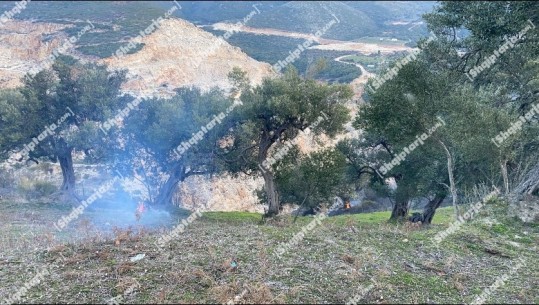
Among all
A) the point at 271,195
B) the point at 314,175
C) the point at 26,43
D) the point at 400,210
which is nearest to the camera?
the point at 314,175

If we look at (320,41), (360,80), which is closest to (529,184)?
(360,80)

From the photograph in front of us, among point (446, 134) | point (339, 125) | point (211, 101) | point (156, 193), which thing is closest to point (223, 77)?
point (156, 193)

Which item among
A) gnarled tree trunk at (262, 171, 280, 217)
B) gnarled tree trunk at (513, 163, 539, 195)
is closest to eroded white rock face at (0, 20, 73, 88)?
gnarled tree trunk at (262, 171, 280, 217)

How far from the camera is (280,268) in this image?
945cm

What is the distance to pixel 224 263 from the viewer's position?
936cm

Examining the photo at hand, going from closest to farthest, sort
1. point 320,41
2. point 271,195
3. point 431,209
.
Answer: point 271,195 < point 431,209 < point 320,41

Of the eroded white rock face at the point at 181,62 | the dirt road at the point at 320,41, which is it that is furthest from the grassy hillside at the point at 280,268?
the dirt road at the point at 320,41

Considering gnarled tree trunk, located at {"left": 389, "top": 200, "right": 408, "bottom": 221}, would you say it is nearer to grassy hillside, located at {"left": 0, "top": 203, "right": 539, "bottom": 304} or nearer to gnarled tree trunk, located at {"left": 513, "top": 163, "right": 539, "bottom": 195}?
gnarled tree trunk, located at {"left": 513, "top": 163, "right": 539, "bottom": 195}

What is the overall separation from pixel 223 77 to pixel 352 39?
4542cm

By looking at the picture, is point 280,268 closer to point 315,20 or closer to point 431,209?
point 431,209

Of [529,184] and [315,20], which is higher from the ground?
[315,20]

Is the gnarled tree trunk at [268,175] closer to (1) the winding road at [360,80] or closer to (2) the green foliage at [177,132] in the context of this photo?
(2) the green foliage at [177,132]

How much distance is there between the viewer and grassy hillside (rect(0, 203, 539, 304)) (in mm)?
8305

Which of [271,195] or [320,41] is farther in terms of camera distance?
[320,41]
